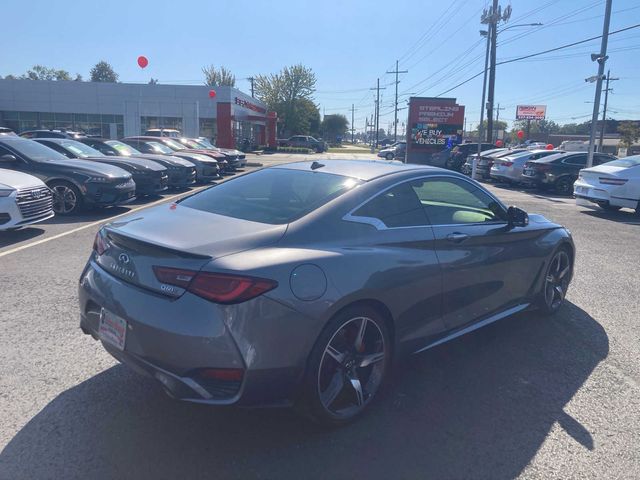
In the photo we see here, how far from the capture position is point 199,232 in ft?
10.3

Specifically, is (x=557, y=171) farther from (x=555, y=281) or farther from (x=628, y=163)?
(x=555, y=281)

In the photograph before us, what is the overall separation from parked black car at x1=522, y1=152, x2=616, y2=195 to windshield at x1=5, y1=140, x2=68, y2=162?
15141 millimetres

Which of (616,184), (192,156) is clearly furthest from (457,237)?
(192,156)

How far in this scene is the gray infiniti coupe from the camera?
275cm

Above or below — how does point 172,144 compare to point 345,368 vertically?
above

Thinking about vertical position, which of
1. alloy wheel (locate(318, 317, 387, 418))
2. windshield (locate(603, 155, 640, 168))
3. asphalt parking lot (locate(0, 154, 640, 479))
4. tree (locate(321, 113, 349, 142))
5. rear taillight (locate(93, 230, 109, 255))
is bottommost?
asphalt parking lot (locate(0, 154, 640, 479))

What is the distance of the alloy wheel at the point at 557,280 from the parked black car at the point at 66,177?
852cm

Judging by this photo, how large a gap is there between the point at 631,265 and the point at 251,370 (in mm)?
6790

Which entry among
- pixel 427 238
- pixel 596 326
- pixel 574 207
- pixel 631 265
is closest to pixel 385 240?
pixel 427 238

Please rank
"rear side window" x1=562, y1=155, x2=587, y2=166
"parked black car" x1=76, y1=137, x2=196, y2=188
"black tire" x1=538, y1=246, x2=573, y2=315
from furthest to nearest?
"rear side window" x1=562, y1=155, x2=587, y2=166 < "parked black car" x1=76, y1=137, x2=196, y2=188 < "black tire" x1=538, y1=246, x2=573, y2=315

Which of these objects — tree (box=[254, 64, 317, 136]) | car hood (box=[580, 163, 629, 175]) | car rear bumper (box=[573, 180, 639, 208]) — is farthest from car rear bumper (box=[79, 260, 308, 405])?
tree (box=[254, 64, 317, 136])

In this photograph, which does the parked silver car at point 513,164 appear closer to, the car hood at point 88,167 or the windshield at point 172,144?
the windshield at point 172,144

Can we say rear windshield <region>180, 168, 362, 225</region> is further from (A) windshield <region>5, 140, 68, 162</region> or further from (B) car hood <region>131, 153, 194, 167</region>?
(B) car hood <region>131, 153, 194, 167</region>

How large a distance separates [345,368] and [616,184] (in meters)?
11.6
